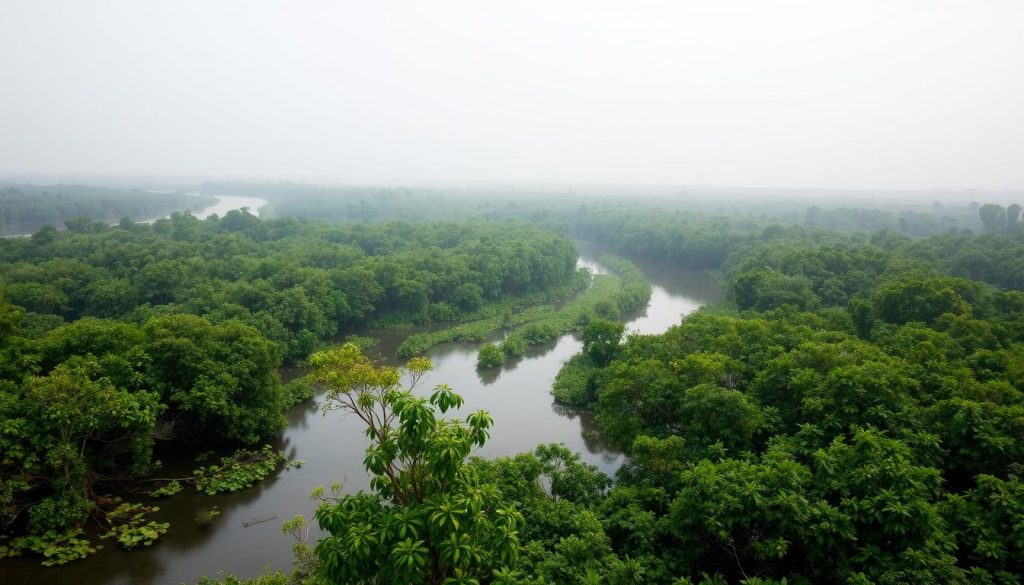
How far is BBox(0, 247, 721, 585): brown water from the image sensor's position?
14312 mm

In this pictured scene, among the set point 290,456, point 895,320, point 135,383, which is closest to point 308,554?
point 290,456

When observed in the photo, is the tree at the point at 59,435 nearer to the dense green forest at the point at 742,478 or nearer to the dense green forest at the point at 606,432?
the dense green forest at the point at 606,432

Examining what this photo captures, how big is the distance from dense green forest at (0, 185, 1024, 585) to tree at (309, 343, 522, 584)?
4 centimetres

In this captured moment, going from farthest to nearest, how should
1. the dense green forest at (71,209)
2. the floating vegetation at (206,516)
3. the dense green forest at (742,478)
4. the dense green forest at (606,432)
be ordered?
the dense green forest at (71,209)
the floating vegetation at (206,516)
the dense green forest at (606,432)
the dense green forest at (742,478)

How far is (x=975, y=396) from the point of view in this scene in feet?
48.5

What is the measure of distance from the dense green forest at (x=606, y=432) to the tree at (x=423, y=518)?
40mm

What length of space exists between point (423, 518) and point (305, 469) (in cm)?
1574

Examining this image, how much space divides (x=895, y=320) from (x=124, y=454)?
3557 centimetres

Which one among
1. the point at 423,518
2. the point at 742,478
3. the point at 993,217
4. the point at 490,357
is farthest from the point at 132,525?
the point at 993,217

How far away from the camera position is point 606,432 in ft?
62.4

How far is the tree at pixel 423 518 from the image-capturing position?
638 cm

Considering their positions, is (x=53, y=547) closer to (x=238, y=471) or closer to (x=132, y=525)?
(x=132, y=525)

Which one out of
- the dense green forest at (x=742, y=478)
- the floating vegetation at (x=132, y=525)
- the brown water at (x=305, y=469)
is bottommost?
the brown water at (x=305, y=469)

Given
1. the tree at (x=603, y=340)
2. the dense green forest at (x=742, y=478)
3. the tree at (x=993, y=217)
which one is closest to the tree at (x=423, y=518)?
the dense green forest at (x=742, y=478)
